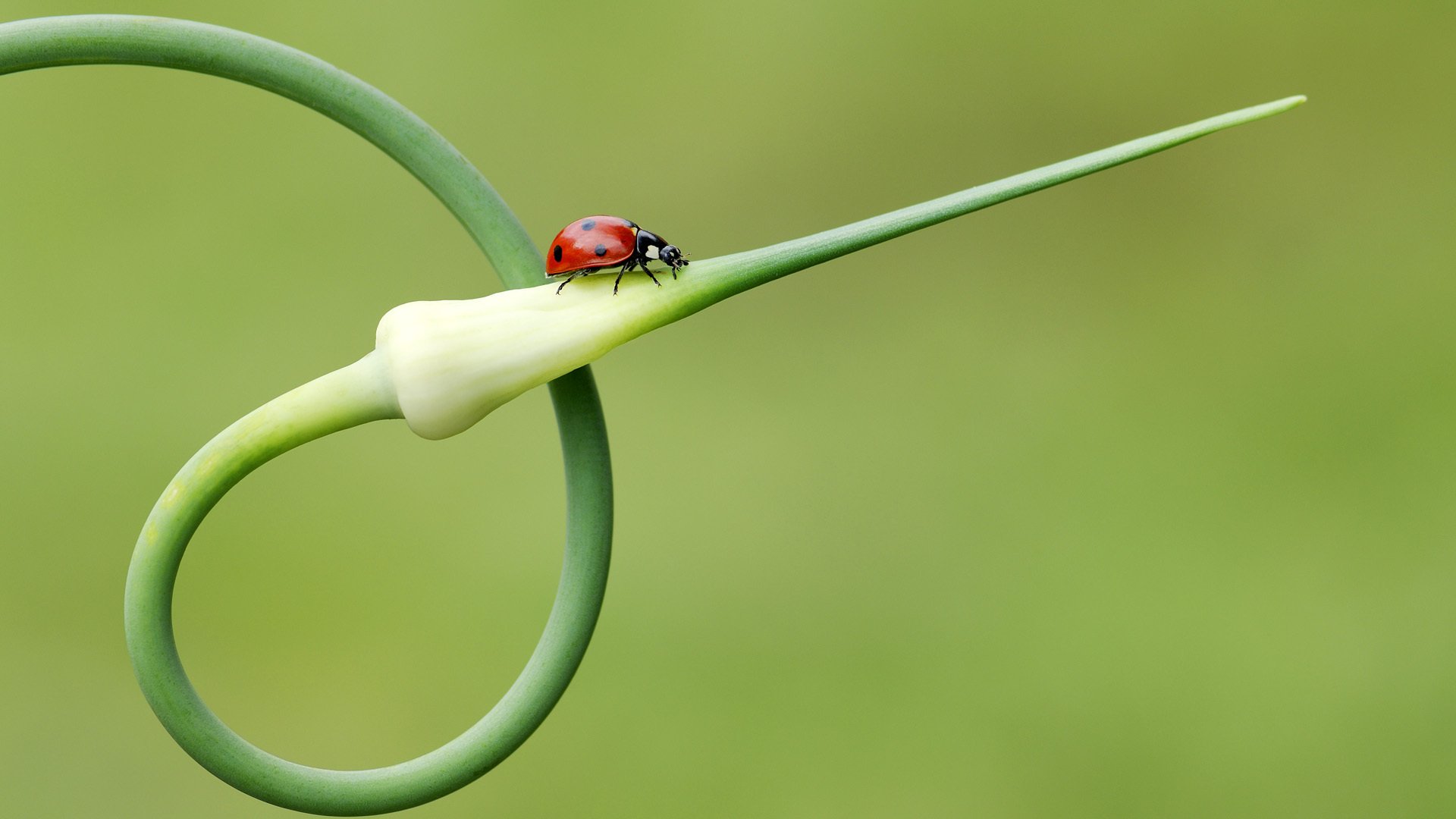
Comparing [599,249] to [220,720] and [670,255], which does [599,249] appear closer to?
[670,255]

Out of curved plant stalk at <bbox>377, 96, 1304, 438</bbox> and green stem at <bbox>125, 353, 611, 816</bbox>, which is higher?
curved plant stalk at <bbox>377, 96, 1304, 438</bbox>

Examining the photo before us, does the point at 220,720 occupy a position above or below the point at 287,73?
below

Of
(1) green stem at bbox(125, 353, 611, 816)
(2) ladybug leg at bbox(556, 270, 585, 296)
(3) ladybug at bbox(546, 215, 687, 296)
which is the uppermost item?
(3) ladybug at bbox(546, 215, 687, 296)

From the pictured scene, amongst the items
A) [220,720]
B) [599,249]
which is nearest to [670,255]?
[599,249]

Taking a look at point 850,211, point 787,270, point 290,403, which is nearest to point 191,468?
point 290,403

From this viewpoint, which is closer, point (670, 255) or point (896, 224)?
point (896, 224)
